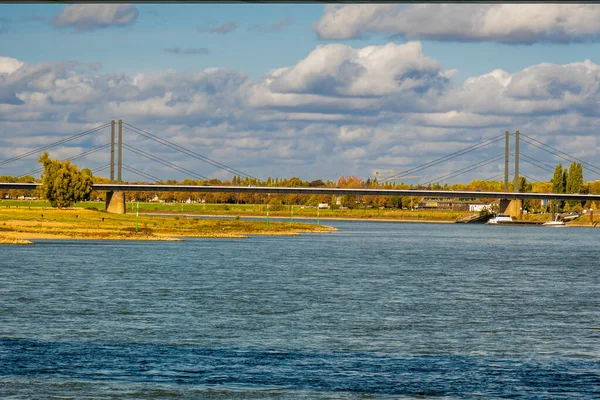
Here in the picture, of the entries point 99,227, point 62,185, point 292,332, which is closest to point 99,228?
point 99,227

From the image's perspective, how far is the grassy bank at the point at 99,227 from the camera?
119 m

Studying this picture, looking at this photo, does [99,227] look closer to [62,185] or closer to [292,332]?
[62,185]

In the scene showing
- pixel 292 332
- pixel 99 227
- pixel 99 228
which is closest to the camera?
pixel 292 332

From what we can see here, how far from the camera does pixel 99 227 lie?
13062 cm

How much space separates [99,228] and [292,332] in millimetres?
95395

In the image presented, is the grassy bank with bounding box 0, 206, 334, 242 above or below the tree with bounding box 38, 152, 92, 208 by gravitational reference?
below

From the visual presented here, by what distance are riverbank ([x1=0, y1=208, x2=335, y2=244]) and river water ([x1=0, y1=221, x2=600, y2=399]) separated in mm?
43449

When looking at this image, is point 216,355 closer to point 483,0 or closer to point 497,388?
point 497,388

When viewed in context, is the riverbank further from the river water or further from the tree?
the river water

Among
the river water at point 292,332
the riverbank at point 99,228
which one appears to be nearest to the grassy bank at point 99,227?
the riverbank at point 99,228

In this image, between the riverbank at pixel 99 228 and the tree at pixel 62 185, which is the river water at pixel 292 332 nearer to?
the riverbank at pixel 99 228

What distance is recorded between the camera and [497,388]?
28078mm

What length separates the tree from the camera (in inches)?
6417

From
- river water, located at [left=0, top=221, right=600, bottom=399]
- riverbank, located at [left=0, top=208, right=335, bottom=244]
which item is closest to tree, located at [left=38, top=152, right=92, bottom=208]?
riverbank, located at [left=0, top=208, right=335, bottom=244]
